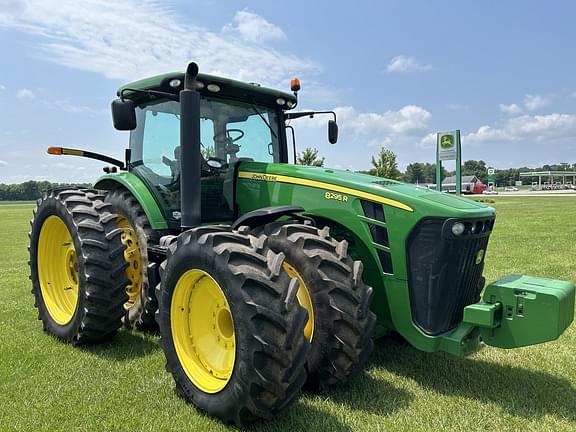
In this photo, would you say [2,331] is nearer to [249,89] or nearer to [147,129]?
[147,129]

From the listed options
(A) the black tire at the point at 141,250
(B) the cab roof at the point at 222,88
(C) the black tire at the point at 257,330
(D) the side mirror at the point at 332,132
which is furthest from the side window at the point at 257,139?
(C) the black tire at the point at 257,330

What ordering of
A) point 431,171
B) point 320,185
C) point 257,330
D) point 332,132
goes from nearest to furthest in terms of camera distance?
1. point 257,330
2. point 320,185
3. point 332,132
4. point 431,171

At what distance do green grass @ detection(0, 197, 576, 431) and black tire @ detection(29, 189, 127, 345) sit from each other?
0.73 ft

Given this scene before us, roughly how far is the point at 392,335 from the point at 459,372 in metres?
0.88

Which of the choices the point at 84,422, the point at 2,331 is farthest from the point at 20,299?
the point at 84,422

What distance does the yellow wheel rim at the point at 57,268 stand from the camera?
5.36 m

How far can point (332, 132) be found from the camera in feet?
18.9

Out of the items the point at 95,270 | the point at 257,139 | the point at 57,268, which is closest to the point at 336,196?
the point at 257,139

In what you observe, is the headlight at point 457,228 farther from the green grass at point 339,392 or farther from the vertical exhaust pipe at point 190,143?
the vertical exhaust pipe at point 190,143

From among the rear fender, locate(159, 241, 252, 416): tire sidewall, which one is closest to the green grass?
locate(159, 241, 252, 416): tire sidewall

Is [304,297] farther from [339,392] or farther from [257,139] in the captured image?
[257,139]

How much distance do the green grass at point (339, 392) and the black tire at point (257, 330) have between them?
0.75ft

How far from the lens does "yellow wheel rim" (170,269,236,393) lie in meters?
3.46

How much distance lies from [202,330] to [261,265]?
0.90 meters
